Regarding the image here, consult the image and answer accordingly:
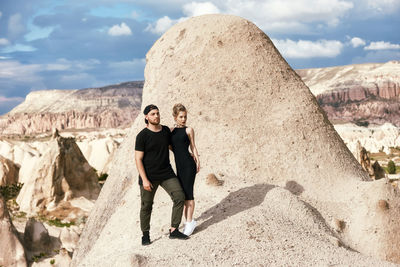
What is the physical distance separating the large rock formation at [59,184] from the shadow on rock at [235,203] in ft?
43.0

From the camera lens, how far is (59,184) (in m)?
20.3

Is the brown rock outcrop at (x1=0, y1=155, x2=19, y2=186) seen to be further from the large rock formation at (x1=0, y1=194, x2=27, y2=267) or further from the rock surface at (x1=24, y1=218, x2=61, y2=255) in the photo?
the large rock formation at (x1=0, y1=194, x2=27, y2=267)

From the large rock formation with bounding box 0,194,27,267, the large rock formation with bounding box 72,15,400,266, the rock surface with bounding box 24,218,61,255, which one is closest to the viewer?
the large rock formation with bounding box 72,15,400,266

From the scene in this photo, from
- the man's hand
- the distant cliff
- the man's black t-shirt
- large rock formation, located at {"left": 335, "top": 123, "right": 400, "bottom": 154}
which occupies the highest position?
the man's black t-shirt

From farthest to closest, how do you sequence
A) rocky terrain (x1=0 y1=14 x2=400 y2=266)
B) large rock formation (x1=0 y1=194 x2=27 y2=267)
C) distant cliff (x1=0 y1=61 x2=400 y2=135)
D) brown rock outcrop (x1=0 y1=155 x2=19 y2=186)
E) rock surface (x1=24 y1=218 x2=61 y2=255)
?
distant cliff (x1=0 y1=61 x2=400 y2=135), brown rock outcrop (x1=0 y1=155 x2=19 y2=186), rock surface (x1=24 y1=218 x2=61 y2=255), large rock formation (x1=0 y1=194 x2=27 y2=267), rocky terrain (x1=0 y1=14 x2=400 y2=266)

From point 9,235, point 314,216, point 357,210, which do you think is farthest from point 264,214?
point 9,235

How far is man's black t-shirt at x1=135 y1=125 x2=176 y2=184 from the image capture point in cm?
609

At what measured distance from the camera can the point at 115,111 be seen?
18012cm

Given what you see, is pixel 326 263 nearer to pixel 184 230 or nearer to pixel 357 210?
pixel 184 230

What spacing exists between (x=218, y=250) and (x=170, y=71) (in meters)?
6.31

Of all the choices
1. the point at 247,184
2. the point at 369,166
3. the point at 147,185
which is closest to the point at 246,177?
the point at 247,184

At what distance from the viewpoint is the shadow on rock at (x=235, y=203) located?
6.90 m

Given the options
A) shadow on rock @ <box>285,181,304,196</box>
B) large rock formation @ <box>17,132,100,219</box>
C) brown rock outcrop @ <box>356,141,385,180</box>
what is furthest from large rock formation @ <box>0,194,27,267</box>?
brown rock outcrop @ <box>356,141,385,180</box>

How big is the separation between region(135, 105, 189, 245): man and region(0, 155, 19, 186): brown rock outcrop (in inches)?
881
